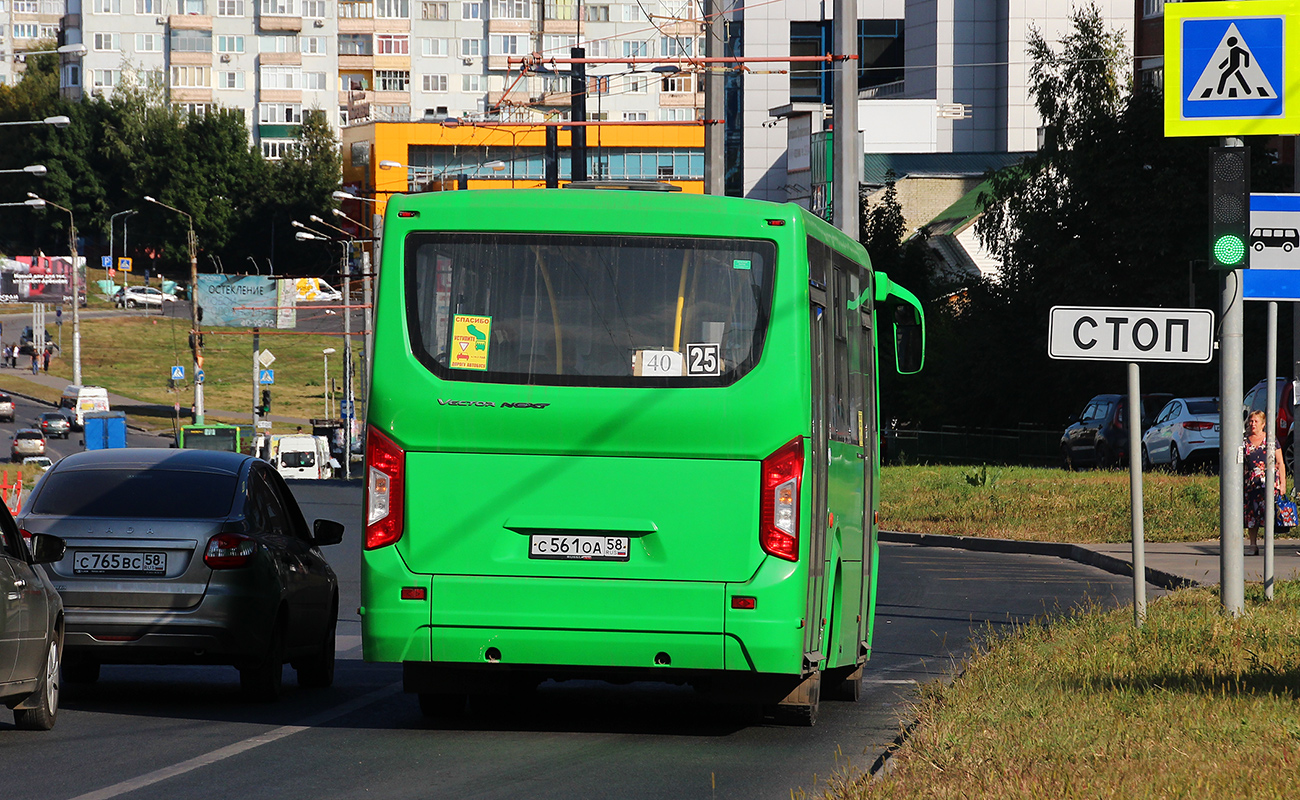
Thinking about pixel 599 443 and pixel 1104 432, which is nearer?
pixel 599 443

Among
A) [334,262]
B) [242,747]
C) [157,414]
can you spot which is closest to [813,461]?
[242,747]

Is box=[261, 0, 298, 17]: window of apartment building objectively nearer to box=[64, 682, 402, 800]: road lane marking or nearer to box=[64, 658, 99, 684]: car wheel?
box=[64, 658, 99, 684]: car wheel

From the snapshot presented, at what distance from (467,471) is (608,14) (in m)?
134

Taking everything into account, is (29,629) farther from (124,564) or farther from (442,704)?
(442,704)

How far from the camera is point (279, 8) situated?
140 meters

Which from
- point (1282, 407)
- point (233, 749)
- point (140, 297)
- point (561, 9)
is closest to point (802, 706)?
point (233, 749)

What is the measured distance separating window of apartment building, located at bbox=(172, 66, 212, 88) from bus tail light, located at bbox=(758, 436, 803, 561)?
459ft

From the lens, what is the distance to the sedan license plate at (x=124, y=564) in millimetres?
10648

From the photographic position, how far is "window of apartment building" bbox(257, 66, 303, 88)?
141250 mm

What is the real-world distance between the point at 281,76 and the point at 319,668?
134969 millimetres

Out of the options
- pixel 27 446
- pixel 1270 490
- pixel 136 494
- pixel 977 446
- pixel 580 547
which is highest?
pixel 136 494

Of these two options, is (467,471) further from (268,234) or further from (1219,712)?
(268,234)

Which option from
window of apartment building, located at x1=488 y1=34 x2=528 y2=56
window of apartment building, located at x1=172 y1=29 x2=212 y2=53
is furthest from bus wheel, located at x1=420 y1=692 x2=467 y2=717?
window of apartment building, located at x1=172 y1=29 x2=212 y2=53

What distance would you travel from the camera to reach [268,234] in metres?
131
